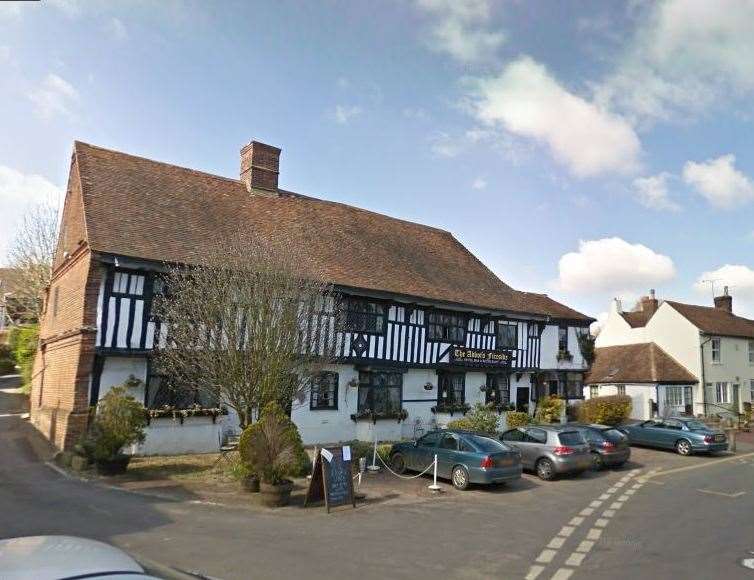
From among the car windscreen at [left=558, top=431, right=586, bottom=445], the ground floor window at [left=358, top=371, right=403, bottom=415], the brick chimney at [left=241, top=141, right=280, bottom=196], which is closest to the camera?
the car windscreen at [left=558, top=431, right=586, bottom=445]

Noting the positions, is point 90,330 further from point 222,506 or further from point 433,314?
point 433,314

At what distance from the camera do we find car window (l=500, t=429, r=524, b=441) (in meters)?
17.1

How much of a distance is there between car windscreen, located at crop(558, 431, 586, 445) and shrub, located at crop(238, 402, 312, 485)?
798 cm

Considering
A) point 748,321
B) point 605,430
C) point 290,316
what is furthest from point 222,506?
point 748,321

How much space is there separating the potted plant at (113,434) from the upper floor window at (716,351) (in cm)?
3479

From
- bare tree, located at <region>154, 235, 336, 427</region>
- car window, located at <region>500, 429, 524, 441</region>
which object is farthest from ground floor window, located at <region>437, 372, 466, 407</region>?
bare tree, located at <region>154, 235, 336, 427</region>

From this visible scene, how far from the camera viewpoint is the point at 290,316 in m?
14.1

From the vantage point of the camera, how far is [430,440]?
15.4 metres

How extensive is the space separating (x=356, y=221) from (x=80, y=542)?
23.4 m

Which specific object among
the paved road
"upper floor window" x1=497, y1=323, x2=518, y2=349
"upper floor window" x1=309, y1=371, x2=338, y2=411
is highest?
"upper floor window" x1=497, y1=323, x2=518, y2=349

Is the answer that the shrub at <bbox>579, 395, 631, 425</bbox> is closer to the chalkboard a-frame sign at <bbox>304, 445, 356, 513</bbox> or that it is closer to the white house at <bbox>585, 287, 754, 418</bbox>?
the white house at <bbox>585, 287, 754, 418</bbox>

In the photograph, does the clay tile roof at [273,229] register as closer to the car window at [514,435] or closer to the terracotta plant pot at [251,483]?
the terracotta plant pot at [251,483]

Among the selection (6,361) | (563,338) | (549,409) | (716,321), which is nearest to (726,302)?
(716,321)

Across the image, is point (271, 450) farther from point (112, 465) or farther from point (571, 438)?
point (571, 438)
